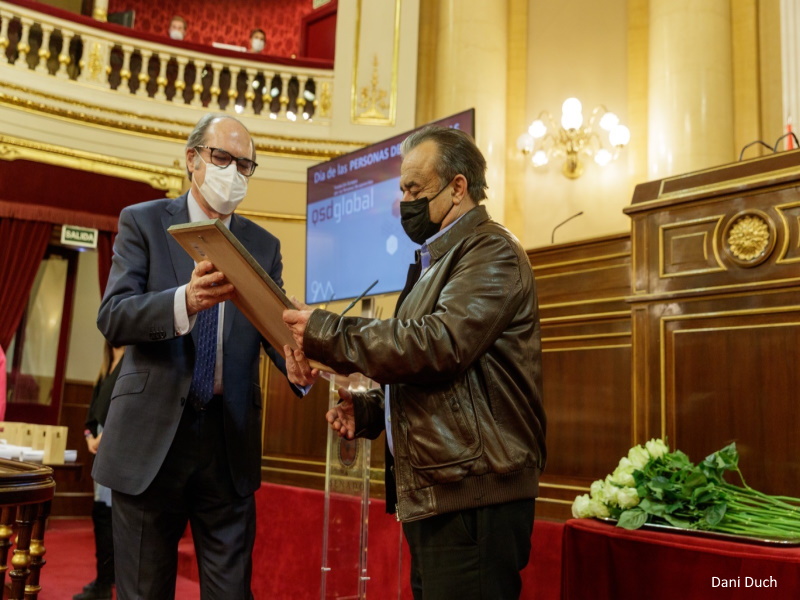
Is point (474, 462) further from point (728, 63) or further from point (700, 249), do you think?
point (728, 63)

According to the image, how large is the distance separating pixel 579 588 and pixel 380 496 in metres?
1.54

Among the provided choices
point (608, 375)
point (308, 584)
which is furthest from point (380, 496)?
point (608, 375)

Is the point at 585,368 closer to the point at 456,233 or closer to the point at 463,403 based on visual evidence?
the point at 456,233

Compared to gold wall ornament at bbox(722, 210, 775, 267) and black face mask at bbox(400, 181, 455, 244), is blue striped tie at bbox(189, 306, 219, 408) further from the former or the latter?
gold wall ornament at bbox(722, 210, 775, 267)

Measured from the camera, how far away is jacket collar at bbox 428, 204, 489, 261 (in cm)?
163

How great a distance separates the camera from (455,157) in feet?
5.43

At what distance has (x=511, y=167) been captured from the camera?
7832mm

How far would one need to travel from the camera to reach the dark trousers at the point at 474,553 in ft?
4.72

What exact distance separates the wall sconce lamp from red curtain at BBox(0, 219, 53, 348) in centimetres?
434

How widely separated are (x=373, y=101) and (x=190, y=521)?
676 centimetres

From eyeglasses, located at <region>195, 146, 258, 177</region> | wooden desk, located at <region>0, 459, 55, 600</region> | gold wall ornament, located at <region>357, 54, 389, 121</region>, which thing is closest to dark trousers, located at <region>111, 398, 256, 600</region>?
wooden desk, located at <region>0, 459, 55, 600</region>

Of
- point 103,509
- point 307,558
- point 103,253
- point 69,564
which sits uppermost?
point 103,253

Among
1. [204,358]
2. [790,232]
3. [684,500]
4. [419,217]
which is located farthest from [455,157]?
[790,232]

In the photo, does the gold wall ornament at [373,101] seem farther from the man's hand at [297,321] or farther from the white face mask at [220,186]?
the man's hand at [297,321]
